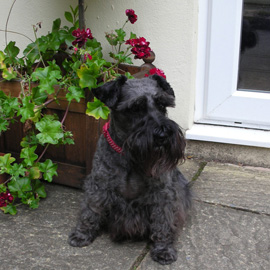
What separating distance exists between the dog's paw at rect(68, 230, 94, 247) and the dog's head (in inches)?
20.4

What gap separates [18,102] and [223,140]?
1505mm

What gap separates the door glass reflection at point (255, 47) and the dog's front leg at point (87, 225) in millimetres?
1535

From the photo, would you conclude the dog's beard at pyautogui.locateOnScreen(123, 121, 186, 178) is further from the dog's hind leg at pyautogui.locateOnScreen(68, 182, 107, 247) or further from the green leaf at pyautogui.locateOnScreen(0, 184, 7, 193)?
the green leaf at pyautogui.locateOnScreen(0, 184, 7, 193)

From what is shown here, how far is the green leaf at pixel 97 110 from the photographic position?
253 centimetres

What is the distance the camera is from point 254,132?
3289 mm

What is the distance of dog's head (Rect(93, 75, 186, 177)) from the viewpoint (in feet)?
6.79

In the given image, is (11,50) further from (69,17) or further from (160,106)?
(160,106)

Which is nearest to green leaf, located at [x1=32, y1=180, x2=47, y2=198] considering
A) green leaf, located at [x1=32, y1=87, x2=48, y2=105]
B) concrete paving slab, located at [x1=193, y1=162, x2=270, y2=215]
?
green leaf, located at [x1=32, y1=87, x2=48, y2=105]

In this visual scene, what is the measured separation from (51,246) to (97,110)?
791 mm

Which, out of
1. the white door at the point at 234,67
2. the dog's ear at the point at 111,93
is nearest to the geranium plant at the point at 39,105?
the dog's ear at the point at 111,93

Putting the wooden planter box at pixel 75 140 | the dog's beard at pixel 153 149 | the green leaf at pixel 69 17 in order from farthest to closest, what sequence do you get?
the green leaf at pixel 69 17
the wooden planter box at pixel 75 140
the dog's beard at pixel 153 149

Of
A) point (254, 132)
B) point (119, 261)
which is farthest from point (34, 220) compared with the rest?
point (254, 132)

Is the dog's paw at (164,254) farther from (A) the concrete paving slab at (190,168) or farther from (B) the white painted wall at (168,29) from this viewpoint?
(B) the white painted wall at (168,29)

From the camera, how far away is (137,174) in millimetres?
2326
